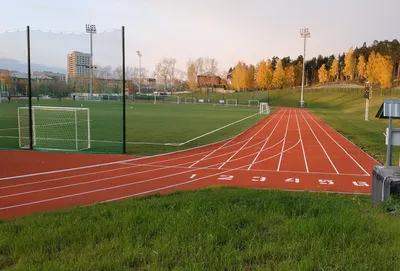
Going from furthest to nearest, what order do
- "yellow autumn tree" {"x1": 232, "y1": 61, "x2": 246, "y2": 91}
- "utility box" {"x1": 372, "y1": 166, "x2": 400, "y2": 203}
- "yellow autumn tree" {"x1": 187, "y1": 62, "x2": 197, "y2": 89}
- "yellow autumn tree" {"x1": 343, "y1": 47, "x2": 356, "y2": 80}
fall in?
"yellow autumn tree" {"x1": 187, "y1": 62, "x2": 197, "y2": 89} < "yellow autumn tree" {"x1": 232, "y1": 61, "x2": 246, "y2": 91} < "yellow autumn tree" {"x1": 343, "y1": 47, "x2": 356, "y2": 80} < "utility box" {"x1": 372, "y1": 166, "x2": 400, "y2": 203}

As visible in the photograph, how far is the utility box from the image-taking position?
5395 millimetres

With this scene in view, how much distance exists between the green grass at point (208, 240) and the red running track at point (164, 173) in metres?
3.07

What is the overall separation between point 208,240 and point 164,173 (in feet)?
22.4

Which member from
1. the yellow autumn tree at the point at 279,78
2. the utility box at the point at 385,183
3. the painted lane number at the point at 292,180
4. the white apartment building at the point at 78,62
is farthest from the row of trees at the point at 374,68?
the utility box at the point at 385,183

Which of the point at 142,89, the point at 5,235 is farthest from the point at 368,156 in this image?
the point at 142,89

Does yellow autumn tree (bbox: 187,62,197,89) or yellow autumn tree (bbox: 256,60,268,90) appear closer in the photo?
yellow autumn tree (bbox: 256,60,268,90)

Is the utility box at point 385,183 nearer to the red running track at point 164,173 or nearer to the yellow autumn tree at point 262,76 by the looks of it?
the red running track at point 164,173

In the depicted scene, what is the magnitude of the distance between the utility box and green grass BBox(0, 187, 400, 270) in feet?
2.13

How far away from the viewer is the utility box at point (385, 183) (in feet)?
17.7

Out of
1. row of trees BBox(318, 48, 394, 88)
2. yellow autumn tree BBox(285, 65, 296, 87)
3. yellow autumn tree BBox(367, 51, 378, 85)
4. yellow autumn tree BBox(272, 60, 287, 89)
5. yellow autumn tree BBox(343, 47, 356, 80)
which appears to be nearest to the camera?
row of trees BBox(318, 48, 394, 88)

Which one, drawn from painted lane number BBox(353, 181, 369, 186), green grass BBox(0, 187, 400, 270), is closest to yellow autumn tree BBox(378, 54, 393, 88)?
painted lane number BBox(353, 181, 369, 186)

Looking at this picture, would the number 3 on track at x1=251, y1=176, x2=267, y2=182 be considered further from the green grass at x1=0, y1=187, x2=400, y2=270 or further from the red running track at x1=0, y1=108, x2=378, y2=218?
the green grass at x1=0, y1=187, x2=400, y2=270

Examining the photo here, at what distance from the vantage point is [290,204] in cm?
525

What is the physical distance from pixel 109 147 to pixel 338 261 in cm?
1294
